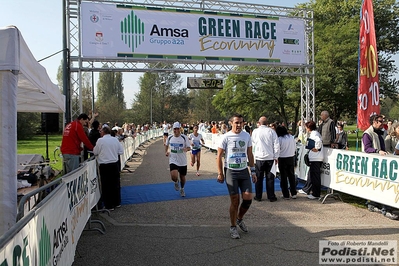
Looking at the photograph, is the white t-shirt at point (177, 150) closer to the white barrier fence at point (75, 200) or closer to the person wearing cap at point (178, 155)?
the person wearing cap at point (178, 155)

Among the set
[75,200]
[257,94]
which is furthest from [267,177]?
[257,94]

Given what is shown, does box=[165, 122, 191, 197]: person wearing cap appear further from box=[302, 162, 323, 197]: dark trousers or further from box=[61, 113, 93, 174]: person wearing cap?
box=[302, 162, 323, 197]: dark trousers

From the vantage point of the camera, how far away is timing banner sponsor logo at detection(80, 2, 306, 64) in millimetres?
14562

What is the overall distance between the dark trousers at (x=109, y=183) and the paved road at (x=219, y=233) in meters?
0.32

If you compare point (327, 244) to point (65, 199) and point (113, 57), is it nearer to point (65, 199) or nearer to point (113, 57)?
point (65, 199)

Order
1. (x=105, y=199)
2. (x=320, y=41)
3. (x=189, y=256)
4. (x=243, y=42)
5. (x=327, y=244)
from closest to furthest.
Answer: (x=189, y=256) < (x=327, y=244) < (x=105, y=199) < (x=243, y=42) < (x=320, y=41)

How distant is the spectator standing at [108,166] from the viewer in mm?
7684

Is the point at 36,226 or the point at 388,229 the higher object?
the point at 36,226

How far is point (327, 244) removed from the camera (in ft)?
17.8

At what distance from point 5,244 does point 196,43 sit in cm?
1429

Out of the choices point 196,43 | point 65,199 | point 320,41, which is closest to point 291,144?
point 65,199

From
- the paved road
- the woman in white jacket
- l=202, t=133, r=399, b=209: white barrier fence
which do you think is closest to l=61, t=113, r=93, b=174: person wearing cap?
the paved road

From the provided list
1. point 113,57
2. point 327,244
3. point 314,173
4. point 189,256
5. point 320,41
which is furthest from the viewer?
point 320,41

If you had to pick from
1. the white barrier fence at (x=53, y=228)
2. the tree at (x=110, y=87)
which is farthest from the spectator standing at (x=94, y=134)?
the tree at (x=110, y=87)
